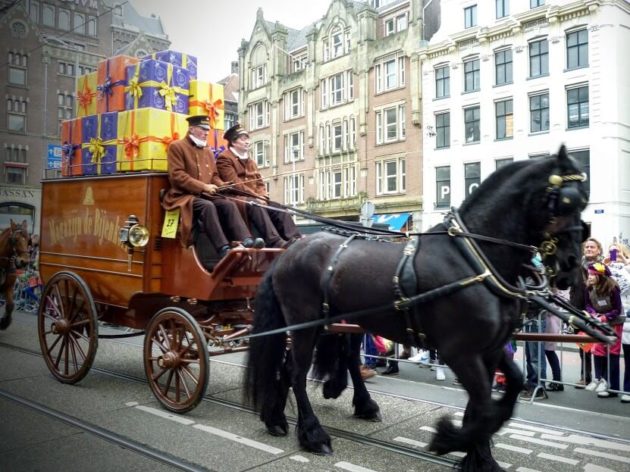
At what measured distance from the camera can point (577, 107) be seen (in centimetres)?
1866

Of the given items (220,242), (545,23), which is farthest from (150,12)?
(545,23)

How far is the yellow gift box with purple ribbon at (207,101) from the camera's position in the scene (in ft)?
21.9

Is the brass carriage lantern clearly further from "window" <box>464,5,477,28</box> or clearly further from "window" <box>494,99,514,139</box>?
"window" <box>464,5,477,28</box>

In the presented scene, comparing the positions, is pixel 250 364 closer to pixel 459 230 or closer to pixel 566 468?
pixel 459 230

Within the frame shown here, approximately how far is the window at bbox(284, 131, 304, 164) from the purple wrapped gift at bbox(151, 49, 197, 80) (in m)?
20.7

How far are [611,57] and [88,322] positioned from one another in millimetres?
17632

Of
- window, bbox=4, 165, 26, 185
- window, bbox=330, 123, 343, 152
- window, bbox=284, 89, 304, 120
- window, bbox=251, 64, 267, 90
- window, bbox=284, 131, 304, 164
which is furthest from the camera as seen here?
window, bbox=284, 131, 304, 164

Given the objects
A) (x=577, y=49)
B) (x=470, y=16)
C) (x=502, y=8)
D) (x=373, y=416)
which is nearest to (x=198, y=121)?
(x=373, y=416)

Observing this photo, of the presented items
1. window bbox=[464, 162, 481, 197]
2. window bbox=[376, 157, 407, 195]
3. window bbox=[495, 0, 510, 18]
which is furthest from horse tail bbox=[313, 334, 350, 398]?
window bbox=[376, 157, 407, 195]

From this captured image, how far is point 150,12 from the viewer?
14.3 feet

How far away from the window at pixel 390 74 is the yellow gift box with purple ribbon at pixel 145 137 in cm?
1989

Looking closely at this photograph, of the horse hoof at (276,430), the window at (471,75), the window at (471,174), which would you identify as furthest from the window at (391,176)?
the horse hoof at (276,430)

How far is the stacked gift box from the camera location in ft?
20.6

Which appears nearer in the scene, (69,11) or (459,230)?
(459,230)
